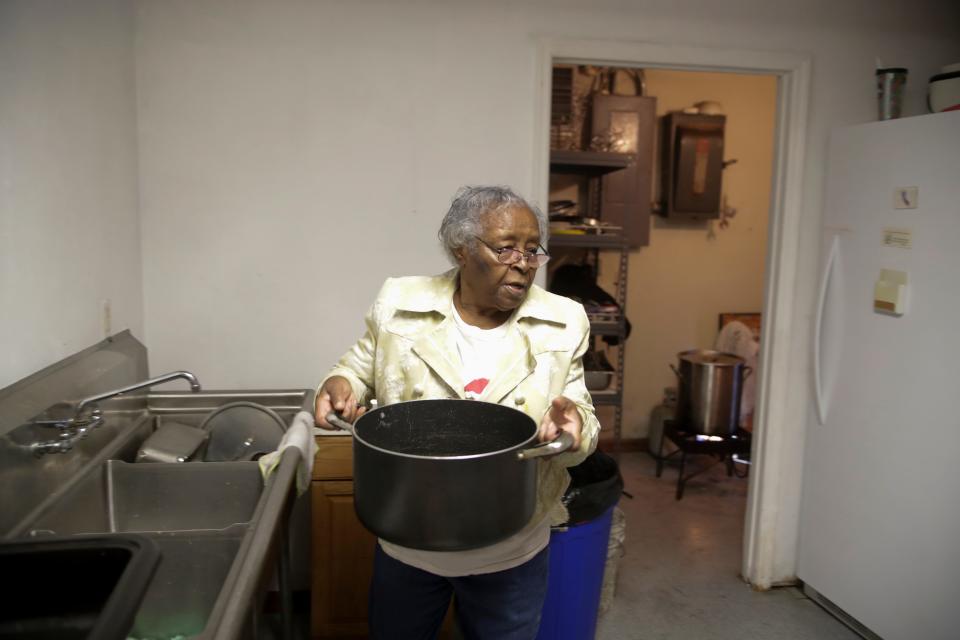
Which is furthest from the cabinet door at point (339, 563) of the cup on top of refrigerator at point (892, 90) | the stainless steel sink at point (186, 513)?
the cup on top of refrigerator at point (892, 90)

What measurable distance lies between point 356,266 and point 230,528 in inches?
45.9

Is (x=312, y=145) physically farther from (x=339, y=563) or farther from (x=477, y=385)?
(x=339, y=563)

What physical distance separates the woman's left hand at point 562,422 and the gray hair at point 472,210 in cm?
42

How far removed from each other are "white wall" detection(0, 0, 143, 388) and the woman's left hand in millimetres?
1137

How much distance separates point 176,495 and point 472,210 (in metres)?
1.01

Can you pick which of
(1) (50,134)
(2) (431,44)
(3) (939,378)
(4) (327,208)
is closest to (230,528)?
(1) (50,134)

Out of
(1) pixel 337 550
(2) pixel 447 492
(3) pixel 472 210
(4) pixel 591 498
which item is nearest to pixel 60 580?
(2) pixel 447 492

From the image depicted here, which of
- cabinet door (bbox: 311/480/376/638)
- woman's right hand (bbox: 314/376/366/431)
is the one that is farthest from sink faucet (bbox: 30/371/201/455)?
cabinet door (bbox: 311/480/376/638)

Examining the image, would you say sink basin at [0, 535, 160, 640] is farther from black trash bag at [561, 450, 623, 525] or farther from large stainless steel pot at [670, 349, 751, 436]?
large stainless steel pot at [670, 349, 751, 436]

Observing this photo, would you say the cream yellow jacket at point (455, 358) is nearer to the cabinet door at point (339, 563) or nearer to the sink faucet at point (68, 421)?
the sink faucet at point (68, 421)

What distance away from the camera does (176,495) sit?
5.58 ft

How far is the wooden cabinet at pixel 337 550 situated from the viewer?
2.28 metres

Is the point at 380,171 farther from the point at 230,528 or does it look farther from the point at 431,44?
the point at 230,528

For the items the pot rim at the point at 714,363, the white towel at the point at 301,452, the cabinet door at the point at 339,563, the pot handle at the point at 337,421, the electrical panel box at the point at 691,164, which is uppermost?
the electrical panel box at the point at 691,164
